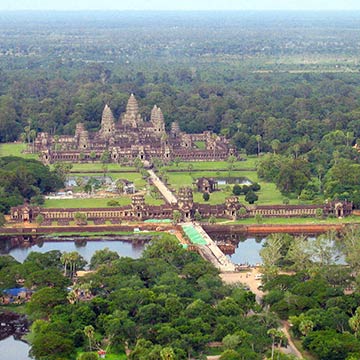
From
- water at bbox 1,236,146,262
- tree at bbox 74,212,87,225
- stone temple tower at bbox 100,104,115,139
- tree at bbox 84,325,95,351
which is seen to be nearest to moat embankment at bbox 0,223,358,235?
tree at bbox 74,212,87,225

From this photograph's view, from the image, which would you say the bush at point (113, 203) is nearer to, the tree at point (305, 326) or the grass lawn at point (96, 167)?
the grass lawn at point (96, 167)

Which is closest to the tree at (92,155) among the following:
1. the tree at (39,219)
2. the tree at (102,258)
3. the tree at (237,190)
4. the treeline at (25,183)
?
the treeline at (25,183)

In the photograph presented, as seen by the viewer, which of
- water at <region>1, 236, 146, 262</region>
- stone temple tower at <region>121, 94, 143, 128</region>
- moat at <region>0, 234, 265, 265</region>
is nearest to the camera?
moat at <region>0, 234, 265, 265</region>

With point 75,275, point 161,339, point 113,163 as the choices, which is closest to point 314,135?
point 113,163

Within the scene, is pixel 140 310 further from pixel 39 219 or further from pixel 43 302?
pixel 39 219

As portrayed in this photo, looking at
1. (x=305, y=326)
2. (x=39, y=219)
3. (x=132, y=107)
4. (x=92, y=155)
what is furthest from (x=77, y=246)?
(x=132, y=107)

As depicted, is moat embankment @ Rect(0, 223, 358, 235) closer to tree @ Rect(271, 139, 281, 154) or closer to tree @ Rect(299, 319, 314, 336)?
tree @ Rect(299, 319, 314, 336)
